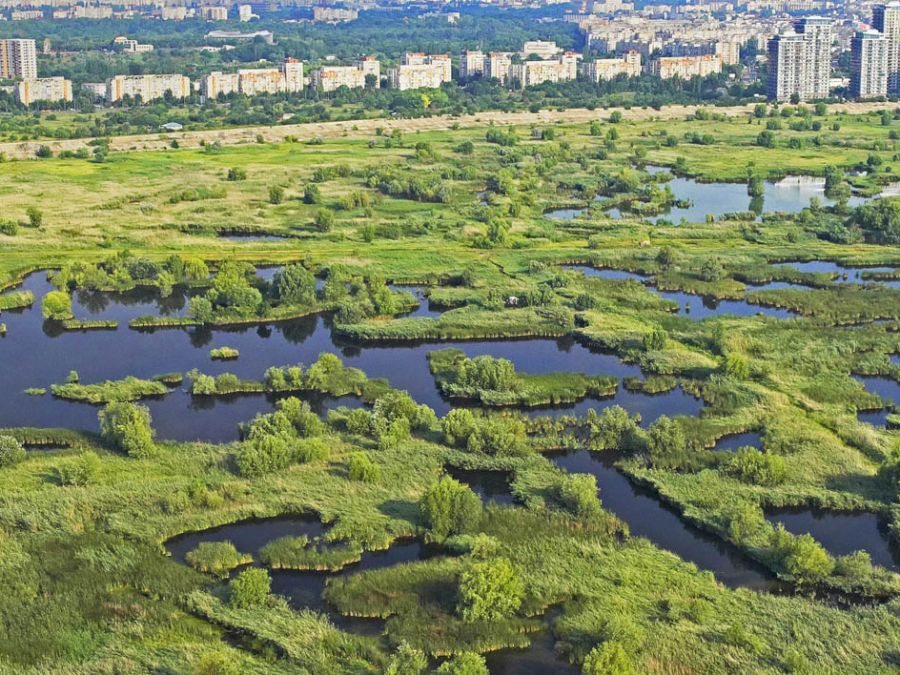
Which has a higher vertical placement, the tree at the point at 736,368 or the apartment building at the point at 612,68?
the apartment building at the point at 612,68

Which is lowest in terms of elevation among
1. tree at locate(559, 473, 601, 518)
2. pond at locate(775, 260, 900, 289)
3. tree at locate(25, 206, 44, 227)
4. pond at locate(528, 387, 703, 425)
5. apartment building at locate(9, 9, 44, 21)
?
tree at locate(559, 473, 601, 518)

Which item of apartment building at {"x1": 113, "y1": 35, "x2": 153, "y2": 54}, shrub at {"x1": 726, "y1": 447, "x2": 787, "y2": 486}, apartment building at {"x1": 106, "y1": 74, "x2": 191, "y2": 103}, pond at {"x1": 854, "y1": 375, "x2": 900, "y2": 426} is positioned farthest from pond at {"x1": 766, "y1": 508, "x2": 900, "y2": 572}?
apartment building at {"x1": 113, "y1": 35, "x2": 153, "y2": 54}

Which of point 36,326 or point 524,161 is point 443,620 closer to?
point 36,326

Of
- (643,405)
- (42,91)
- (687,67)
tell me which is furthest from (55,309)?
(687,67)

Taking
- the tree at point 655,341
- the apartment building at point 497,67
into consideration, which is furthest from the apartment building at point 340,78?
the tree at point 655,341

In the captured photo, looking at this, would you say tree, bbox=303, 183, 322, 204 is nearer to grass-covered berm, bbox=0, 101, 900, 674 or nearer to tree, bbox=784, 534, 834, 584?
grass-covered berm, bbox=0, 101, 900, 674

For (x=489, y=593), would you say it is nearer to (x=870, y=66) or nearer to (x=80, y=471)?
(x=80, y=471)

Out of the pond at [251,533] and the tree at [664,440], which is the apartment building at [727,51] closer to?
the tree at [664,440]
